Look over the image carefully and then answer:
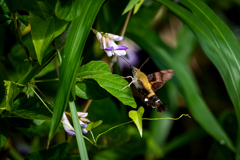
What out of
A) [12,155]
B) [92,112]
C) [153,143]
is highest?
[92,112]

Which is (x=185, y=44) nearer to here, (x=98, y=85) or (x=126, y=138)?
(x=126, y=138)

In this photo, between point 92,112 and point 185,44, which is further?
point 185,44

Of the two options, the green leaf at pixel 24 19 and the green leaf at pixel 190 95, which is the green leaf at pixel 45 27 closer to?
the green leaf at pixel 24 19

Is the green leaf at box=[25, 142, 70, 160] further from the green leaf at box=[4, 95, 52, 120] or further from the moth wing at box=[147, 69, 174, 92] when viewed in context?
the moth wing at box=[147, 69, 174, 92]

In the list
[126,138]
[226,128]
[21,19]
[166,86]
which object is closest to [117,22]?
[166,86]

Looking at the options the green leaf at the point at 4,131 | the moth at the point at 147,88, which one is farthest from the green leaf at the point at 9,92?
the moth at the point at 147,88

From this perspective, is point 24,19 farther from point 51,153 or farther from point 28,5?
point 51,153

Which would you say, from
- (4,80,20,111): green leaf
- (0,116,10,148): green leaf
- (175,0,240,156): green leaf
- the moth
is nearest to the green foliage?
(4,80,20,111): green leaf
